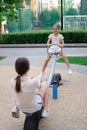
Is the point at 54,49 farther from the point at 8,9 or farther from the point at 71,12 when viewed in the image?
the point at 71,12

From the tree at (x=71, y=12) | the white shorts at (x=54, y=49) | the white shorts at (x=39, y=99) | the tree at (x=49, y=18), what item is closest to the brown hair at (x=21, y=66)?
the white shorts at (x=39, y=99)

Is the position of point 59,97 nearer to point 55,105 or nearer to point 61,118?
point 55,105

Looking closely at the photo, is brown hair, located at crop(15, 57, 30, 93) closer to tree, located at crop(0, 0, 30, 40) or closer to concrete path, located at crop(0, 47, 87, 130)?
concrete path, located at crop(0, 47, 87, 130)

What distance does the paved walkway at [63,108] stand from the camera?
18.0 feet

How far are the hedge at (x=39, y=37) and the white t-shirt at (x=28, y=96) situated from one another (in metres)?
18.1

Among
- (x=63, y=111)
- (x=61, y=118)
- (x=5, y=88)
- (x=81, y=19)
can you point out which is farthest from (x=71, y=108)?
(x=81, y=19)

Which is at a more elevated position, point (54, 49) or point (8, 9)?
point (8, 9)

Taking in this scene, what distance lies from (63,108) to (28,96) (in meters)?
1.78

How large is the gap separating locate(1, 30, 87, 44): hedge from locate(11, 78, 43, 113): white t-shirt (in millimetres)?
18077

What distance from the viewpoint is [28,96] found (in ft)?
15.9

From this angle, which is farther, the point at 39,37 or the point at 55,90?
the point at 39,37

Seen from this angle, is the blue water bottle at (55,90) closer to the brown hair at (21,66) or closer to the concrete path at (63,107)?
the concrete path at (63,107)

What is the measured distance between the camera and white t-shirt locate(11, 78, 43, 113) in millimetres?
4727

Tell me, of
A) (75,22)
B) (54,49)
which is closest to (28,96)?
(54,49)
